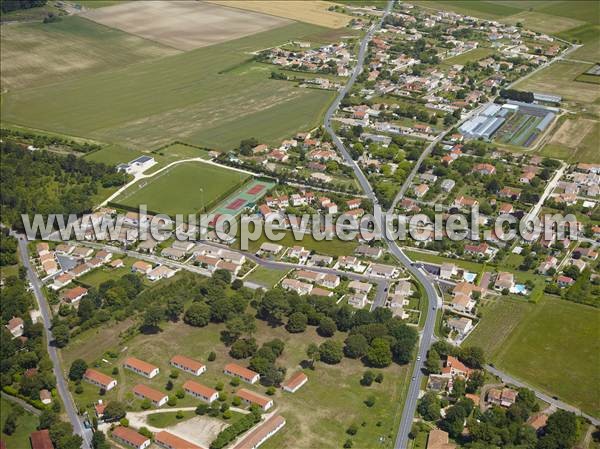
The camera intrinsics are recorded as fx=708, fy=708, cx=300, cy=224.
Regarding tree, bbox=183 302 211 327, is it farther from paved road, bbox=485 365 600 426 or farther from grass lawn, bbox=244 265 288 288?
paved road, bbox=485 365 600 426

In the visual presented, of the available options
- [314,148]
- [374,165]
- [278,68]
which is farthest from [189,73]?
[374,165]

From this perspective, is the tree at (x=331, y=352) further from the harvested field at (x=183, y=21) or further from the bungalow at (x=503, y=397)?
the harvested field at (x=183, y=21)

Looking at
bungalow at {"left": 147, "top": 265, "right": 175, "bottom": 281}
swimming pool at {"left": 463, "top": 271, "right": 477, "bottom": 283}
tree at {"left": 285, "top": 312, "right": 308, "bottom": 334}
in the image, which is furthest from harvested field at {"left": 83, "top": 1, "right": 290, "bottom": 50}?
tree at {"left": 285, "top": 312, "right": 308, "bottom": 334}

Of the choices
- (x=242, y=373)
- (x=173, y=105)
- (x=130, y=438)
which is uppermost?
(x=173, y=105)

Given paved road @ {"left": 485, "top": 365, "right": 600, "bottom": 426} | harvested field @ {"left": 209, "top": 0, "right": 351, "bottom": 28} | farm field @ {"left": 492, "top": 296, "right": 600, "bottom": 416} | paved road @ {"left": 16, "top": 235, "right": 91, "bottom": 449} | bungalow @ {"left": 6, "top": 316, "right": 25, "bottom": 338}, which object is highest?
harvested field @ {"left": 209, "top": 0, "right": 351, "bottom": 28}

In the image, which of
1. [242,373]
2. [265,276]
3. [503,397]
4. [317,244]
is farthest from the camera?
[317,244]

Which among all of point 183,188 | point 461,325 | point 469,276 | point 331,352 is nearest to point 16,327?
point 331,352

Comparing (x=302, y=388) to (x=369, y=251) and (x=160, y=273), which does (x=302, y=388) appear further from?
(x=160, y=273)
